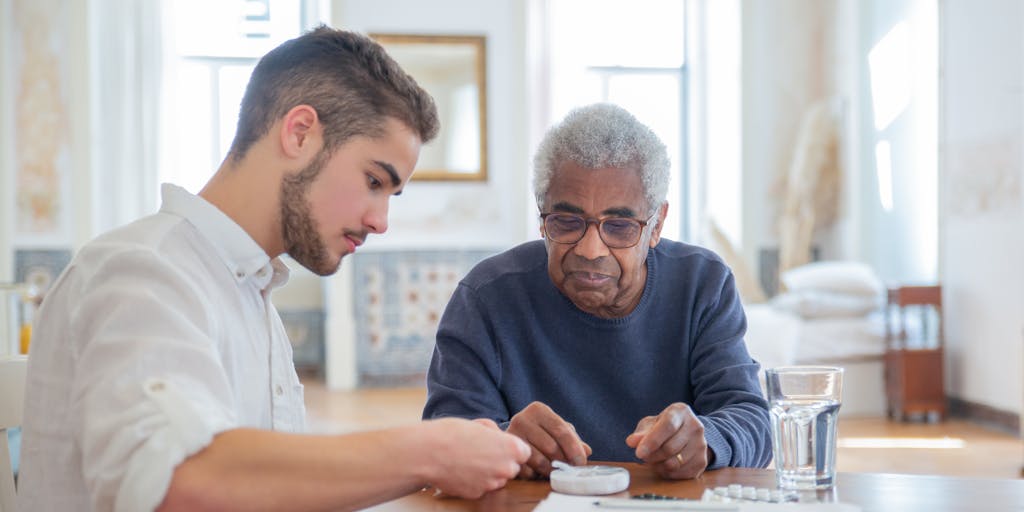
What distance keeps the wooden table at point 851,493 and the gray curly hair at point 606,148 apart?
551 millimetres

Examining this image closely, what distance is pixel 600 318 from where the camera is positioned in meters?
1.81

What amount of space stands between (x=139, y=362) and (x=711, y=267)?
1195mm

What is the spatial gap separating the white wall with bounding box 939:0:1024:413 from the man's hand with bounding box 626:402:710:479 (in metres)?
4.20

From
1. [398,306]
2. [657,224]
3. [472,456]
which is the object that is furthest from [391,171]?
[398,306]

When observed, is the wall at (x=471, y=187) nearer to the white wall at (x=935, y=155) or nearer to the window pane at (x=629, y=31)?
the window pane at (x=629, y=31)

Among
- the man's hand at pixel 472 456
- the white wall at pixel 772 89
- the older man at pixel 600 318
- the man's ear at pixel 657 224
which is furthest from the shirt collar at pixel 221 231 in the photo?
the white wall at pixel 772 89

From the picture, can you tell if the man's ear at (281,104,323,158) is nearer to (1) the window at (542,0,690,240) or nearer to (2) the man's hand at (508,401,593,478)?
(2) the man's hand at (508,401,593,478)

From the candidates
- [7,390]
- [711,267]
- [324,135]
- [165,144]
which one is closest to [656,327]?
[711,267]

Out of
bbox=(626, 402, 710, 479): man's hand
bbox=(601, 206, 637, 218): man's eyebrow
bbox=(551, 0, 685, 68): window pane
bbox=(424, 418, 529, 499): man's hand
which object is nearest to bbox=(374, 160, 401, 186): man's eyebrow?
bbox=(424, 418, 529, 499): man's hand

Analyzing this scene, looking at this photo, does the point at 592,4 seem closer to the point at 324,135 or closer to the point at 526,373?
the point at 526,373

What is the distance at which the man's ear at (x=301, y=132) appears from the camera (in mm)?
1170

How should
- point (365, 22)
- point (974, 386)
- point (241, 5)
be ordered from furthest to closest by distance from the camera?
point (241, 5)
point (365, 22)
point (974, 386)

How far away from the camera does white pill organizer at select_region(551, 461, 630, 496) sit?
A: 1191 millimetres

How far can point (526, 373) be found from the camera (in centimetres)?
180
